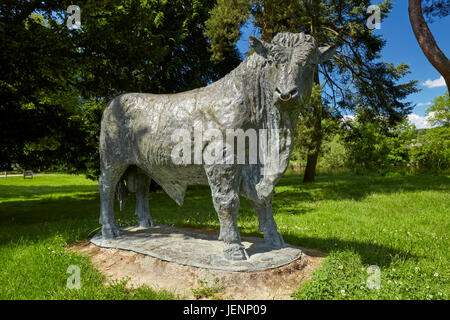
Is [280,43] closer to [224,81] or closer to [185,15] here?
[224,81]

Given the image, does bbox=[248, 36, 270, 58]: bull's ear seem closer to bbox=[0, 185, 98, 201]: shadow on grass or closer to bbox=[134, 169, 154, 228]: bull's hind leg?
bbox=[134, 169, 154, 228]: bull's hind leg

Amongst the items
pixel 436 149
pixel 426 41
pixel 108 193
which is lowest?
pixel 108 193

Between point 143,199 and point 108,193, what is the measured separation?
29.1 inches

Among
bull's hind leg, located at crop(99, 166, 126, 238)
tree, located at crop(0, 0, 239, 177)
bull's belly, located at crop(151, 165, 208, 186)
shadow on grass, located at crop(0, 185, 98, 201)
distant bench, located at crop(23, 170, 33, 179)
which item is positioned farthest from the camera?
distant bench, located at crop(23, 170, 33, 179)

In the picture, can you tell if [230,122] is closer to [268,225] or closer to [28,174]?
[268,225]

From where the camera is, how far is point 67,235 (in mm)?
4895

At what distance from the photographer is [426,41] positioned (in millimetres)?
7258

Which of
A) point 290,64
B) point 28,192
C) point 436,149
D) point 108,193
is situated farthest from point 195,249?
point 436,149

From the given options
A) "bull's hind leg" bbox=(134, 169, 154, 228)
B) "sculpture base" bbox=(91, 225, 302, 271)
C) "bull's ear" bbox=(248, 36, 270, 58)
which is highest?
"bull's ear" bbox=(248, 36, 270, 58)

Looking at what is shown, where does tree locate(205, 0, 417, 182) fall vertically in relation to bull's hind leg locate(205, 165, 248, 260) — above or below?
above

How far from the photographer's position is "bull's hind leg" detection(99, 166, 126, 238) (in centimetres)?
404

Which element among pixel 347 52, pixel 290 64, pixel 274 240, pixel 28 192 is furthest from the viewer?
pixel 28 192

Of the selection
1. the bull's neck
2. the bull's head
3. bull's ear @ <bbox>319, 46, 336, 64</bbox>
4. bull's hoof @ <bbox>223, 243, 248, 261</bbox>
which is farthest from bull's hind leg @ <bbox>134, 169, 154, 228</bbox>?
bull's ear @ <bbox>319, 46, 336, 64</bbox>
